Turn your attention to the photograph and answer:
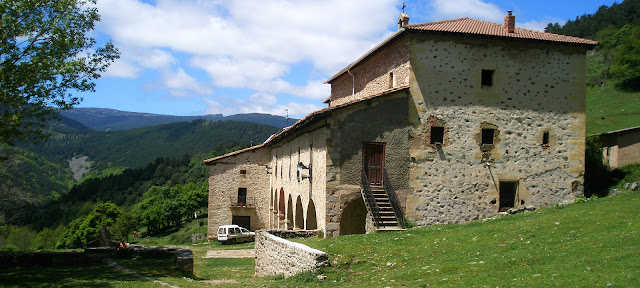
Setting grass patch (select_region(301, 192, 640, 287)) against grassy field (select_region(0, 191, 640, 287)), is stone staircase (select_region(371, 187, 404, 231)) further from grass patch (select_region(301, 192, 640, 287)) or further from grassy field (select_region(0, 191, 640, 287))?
grass patch (select_region(301, 192, 640, 287))

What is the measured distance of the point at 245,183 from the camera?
119 ft

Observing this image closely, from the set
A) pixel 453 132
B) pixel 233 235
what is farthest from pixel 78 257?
pixel 233 235

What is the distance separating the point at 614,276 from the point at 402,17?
1657 cm

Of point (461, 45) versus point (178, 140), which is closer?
point (461, 45)

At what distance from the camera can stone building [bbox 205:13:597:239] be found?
18672 mm

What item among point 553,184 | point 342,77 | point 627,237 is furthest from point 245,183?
point 627,237

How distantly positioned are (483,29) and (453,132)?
4.60 meters

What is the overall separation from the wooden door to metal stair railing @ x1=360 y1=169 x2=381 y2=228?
0.95ft

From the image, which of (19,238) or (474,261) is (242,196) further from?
(19,238)

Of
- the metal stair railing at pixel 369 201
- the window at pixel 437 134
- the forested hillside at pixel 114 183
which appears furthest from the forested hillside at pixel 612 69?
the forested hillside at pixel 114 183

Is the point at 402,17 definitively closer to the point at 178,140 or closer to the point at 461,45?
the point at 461,45

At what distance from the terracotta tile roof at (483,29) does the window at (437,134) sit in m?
3.92

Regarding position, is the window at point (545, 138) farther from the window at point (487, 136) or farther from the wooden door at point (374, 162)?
the wooden door at point (374, 162)

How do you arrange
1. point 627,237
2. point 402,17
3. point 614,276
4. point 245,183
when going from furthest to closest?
point 245,183 → point 402,17 → point 627,237 → point 614,276
